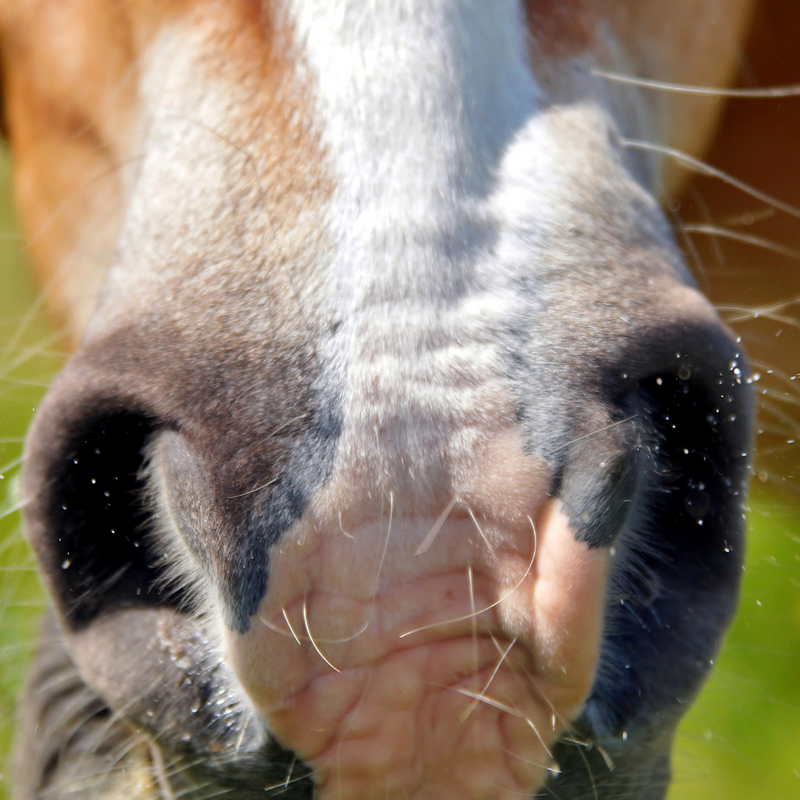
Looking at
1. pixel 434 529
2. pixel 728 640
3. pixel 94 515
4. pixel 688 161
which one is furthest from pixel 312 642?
pixel 728 640

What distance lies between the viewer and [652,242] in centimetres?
87

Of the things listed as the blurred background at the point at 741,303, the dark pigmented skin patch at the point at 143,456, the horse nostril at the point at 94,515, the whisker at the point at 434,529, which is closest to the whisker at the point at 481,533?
the whisker at the point at 434,529

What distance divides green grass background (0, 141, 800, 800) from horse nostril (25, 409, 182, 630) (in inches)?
6.7

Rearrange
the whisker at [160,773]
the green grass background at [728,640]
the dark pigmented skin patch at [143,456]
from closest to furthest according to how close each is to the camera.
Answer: the dark pigmented skin patch at [143,456] < the whisker at [160,773] < the green grass background at [728,640]

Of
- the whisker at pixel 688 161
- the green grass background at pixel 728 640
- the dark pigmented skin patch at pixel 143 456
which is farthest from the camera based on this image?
the green grass background at pixel 728 640

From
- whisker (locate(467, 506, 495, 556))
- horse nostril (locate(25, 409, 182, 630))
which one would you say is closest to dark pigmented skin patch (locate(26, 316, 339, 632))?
horse nostril (locate(25, 409, 182, 630))

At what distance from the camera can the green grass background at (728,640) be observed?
3.82 ft

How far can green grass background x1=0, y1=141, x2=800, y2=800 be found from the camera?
1163 mm

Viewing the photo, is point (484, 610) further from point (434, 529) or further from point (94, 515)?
point (94, 515)

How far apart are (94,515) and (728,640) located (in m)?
1.46

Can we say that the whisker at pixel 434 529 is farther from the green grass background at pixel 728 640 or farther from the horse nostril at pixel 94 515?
the green grass background at pixel 728 640

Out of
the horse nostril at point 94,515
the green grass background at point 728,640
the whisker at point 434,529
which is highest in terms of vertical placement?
the horse nostril at point 94,515

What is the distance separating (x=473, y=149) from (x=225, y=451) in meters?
0.34

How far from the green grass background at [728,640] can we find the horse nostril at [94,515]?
0.56 ft
